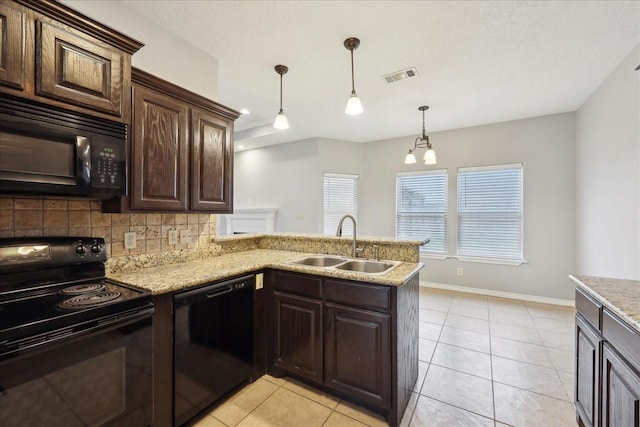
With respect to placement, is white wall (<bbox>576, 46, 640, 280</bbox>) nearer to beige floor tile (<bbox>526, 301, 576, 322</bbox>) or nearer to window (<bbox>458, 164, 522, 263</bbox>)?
beige floor tile (<bbox>526, 301, 576, 322</bbox>)

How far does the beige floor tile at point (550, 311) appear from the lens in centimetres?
348

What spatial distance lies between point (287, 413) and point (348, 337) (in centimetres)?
64

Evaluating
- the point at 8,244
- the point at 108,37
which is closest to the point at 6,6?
the point at 108,37

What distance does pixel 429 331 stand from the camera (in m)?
3.08

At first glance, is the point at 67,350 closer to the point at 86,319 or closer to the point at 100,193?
the point at 86,319

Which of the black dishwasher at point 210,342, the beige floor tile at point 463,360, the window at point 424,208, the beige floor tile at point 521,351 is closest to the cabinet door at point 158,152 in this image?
the black dishwasher at point 210,342

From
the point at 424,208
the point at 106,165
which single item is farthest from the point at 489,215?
the point at 106,165

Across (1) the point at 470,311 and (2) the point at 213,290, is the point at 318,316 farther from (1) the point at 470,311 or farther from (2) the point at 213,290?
(1) the point at 470,311

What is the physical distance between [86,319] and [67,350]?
0.12 metres

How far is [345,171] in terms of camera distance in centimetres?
535

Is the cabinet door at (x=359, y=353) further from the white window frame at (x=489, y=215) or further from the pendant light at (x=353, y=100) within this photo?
the white window frame at (x=489, y=215)

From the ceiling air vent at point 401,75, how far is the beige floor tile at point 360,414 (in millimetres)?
2955

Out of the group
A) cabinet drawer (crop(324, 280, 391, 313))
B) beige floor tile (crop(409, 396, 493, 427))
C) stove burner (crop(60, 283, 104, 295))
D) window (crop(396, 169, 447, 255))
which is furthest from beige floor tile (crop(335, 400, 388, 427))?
window (crop(396, 169, 447, 255))

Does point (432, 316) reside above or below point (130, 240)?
below
